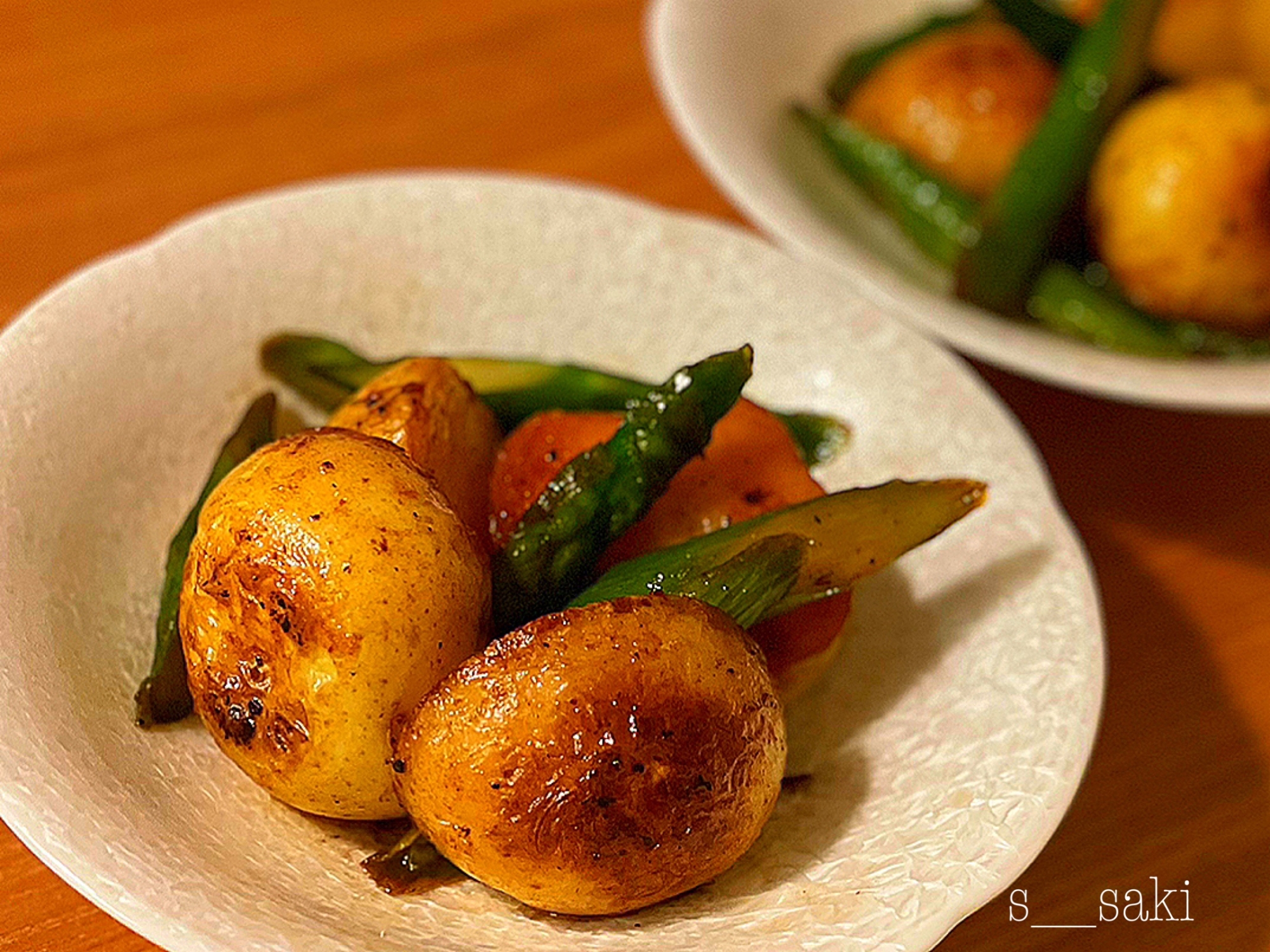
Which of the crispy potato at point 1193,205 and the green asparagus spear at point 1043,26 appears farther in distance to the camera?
the green asparagus spear at point 1043,26

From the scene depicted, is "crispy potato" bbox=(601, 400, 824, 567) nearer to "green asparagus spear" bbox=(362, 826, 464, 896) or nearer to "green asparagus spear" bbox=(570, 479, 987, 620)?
"green asparagus spear" bbox=(570, 479, 987, 620)

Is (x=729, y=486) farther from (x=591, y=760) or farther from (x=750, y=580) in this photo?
(x=591, y=760)

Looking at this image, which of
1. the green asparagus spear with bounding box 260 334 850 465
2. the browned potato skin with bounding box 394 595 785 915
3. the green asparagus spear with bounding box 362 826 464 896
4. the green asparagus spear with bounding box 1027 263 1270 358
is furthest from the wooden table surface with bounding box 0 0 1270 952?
the green asparagus spear with bounding box 260 334 850 465

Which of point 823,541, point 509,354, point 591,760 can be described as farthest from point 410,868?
point 509,354

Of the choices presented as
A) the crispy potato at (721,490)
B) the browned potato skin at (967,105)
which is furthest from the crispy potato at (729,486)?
the browned potato skin at (967,105)

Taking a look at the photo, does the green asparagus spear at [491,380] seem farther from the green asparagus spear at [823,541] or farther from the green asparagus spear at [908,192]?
the green asparagus spear at [908,192]
